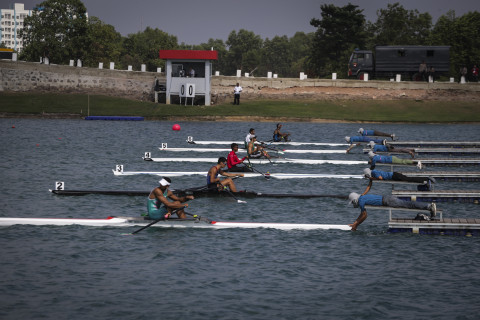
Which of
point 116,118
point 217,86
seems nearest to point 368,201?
point 116,118

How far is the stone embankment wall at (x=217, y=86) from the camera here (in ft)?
272

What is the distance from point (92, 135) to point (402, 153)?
2604 cm

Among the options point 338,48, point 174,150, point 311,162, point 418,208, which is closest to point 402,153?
point 311,162

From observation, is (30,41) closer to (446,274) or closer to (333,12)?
(333,12)

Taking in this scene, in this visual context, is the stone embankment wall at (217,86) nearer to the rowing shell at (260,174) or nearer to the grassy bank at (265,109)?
the grassy bank at (265,109)

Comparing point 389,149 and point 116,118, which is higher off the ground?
point 116,118

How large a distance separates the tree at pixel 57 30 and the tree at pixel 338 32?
1429 inches

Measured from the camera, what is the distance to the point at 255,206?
1048 inches

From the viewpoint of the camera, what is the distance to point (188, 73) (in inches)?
2968

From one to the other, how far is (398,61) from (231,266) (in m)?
71.2

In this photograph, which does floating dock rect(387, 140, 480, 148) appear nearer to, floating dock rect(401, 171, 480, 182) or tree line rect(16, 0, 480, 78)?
floating dock rect(401, 171, 480, 182)

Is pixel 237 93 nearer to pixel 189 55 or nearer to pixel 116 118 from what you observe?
pixel 189 55

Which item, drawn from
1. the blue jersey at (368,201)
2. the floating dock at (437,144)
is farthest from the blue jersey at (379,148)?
the blue jersey at (368,201)

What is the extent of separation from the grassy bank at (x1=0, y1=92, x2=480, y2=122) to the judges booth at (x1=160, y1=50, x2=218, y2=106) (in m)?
2.19
